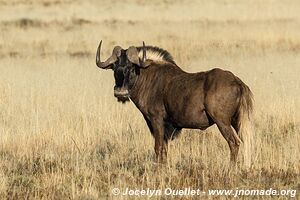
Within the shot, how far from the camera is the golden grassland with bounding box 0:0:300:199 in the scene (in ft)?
22.7

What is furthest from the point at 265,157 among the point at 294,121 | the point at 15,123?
the point at 15,123

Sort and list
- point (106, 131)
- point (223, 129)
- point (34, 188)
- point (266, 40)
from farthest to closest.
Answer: point (266, 40), point (106, 131), point (223, 129), point (34, 188)

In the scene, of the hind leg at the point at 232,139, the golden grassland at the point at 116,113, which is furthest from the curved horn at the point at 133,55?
the hind leg at the point at 232,139

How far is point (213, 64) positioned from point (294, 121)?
229 inches

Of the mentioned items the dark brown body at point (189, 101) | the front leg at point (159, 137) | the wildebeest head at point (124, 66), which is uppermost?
the wildebeest head at point (124, 66)

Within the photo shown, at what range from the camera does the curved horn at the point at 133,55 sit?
7953 mm

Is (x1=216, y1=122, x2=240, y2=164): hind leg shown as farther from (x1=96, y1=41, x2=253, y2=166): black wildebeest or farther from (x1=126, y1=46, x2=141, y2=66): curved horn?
(x1=126, y1=46, x2=141, y2=66): curved horn

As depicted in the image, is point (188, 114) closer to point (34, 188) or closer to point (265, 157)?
point (265, 157)

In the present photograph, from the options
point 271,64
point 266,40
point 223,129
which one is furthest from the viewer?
point 266,40

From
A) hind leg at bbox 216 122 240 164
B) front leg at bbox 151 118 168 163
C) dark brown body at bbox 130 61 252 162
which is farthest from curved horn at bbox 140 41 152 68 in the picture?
A: hind leg at bbox 216 122 240 164

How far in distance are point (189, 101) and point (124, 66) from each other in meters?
0.98

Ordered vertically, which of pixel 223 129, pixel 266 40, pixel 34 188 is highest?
pixel 266 40

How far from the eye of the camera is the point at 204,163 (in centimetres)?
744

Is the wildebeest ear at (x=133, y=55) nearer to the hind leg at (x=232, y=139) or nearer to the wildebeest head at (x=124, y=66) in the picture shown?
the wildebeest head at (x=124, y=66)
